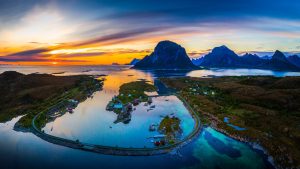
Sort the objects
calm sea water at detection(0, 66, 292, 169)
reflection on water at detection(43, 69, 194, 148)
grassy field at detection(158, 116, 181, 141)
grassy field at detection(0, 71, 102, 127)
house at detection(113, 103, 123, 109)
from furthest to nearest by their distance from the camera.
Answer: house at detection(113, 103, 123, 109), grassy field at detection(0, 71, 102, 127), grassy field at detection(158, 116, 181, 141), reflection on water at detection(43, 69, 194, 148), calm sea water at detection(0, 66, 292, 169)

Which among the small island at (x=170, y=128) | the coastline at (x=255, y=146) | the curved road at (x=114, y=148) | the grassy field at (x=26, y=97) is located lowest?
the coastline at (x=255, y=146)

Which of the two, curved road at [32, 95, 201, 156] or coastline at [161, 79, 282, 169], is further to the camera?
curved road at [32, 95, 201, 156]

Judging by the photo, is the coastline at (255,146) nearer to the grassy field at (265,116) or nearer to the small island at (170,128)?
the grassy field at (265,116)

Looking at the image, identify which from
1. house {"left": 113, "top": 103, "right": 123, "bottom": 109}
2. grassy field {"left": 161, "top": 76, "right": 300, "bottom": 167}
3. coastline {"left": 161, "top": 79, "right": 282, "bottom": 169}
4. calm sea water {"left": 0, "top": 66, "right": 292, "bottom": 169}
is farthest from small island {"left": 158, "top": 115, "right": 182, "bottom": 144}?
house {"left": 113, "top": 103, "right": 123, "bottom": 109}

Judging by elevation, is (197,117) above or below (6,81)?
below

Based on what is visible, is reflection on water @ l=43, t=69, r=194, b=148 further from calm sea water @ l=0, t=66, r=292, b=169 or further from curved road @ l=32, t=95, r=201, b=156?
curved road @ l=32, t=95, r=201, b=156

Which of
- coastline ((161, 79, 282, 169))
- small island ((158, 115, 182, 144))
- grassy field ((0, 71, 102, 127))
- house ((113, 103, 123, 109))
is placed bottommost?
coastline ((161, 79, 282, 169))

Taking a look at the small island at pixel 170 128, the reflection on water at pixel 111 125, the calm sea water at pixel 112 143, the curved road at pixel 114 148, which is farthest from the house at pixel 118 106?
the curved road at pixel 114 148

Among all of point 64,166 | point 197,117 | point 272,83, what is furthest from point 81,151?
point 272,83

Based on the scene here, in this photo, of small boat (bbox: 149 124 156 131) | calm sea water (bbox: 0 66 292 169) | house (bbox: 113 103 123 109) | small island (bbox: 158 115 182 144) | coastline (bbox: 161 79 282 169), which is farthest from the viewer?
house (bbox: 113 103 123 109)

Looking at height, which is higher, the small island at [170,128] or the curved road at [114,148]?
the small island at [170,128]

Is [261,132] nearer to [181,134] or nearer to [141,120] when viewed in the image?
[181,134]
